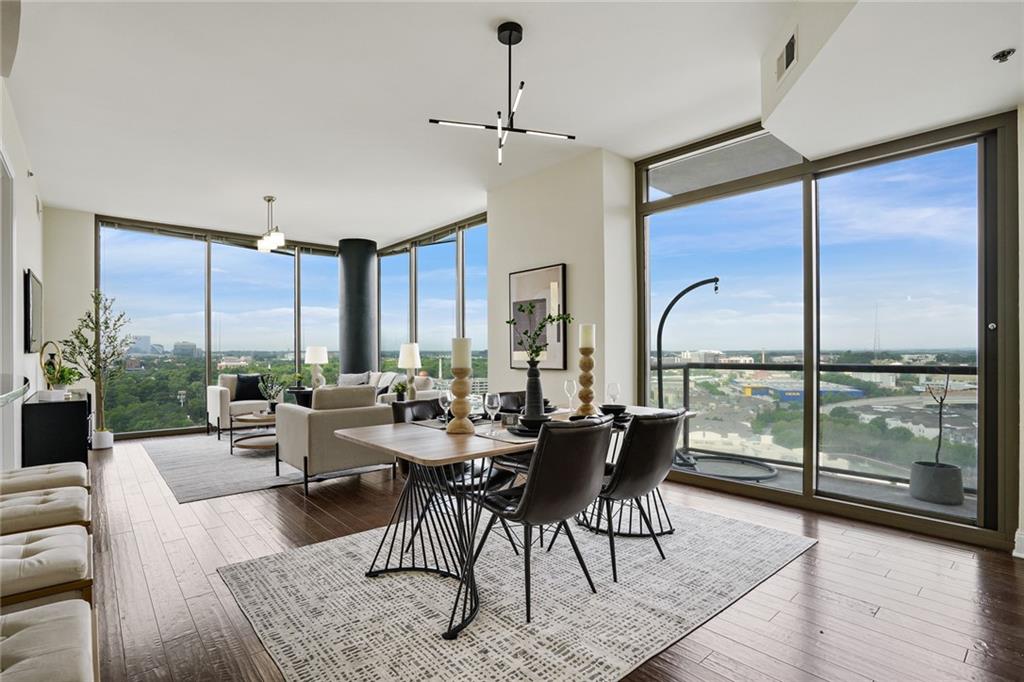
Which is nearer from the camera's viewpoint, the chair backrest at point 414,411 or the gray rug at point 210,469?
the chair backrest at point 414,411

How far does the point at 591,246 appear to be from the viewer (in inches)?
190

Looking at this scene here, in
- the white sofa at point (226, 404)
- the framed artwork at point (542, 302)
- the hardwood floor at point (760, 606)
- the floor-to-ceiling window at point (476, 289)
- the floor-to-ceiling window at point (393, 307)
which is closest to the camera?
the hardwood floor at point (760, 606)

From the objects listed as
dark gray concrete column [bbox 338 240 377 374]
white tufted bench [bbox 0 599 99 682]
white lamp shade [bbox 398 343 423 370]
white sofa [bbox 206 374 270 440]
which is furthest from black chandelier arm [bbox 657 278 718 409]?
dark gray concrete column [bbox 338 240 377 374]

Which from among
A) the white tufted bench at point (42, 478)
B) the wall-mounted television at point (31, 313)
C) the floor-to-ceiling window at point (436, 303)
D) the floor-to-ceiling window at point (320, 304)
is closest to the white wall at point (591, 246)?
the floor-to-ceiling window at point (436, 303)

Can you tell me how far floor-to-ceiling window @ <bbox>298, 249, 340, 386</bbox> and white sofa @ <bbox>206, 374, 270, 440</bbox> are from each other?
1616 millimetres

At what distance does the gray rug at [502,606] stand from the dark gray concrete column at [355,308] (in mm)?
5693

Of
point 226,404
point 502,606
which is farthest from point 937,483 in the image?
point 226,404

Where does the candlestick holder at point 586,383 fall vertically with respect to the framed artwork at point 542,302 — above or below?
below

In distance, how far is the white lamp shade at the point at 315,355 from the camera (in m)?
8.14

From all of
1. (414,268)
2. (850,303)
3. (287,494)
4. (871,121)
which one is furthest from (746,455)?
(414,268)

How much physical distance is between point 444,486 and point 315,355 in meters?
6.23

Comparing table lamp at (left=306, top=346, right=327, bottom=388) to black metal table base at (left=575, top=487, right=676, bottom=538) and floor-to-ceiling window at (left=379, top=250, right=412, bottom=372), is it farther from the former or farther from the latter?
black metal table base at (left=575, top=487, right=676, bottom=538)

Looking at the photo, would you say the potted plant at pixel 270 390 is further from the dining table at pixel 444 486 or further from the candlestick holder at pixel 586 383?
the candlestick holder at pixel 586 383

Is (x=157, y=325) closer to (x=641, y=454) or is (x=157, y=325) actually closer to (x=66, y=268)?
(x=66, y=268)
